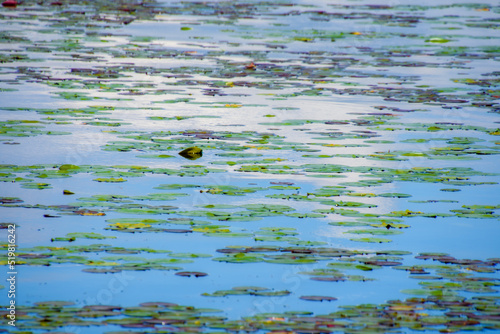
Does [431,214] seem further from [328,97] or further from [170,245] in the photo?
[328,97]

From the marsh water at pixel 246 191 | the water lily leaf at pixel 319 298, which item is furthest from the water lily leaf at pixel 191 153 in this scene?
the water lily leaf at pixel 319 298

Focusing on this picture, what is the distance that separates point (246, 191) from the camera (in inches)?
296

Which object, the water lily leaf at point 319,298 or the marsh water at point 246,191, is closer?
the marsh water at point 246,191

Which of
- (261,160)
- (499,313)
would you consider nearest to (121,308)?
(499,313)

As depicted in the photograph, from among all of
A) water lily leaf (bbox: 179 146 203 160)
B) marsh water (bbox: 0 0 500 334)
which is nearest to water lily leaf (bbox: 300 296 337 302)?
marsh water (bbox: 0 0 500 334)

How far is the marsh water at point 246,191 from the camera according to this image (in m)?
5.16

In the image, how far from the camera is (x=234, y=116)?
35.2 ft

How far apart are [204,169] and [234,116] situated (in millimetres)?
2580

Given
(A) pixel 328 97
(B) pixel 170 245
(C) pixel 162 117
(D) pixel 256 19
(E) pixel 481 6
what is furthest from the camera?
(E) pixel 481 6

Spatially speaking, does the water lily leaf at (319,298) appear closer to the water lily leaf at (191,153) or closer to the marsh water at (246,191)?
the marsh water at (246,191)

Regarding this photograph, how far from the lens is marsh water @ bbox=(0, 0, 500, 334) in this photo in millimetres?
5156

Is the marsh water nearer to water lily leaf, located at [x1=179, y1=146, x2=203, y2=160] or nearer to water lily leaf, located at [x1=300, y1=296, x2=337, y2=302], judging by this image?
water lily leaf, located at [x1=300, y1=296, x2=337, y2=302]

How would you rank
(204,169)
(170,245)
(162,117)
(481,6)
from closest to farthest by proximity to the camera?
(170,245), (204,169), (162,117), (481,6)

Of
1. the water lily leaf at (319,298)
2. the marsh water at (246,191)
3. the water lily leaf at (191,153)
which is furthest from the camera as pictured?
the water lily leaf at (191,153)
